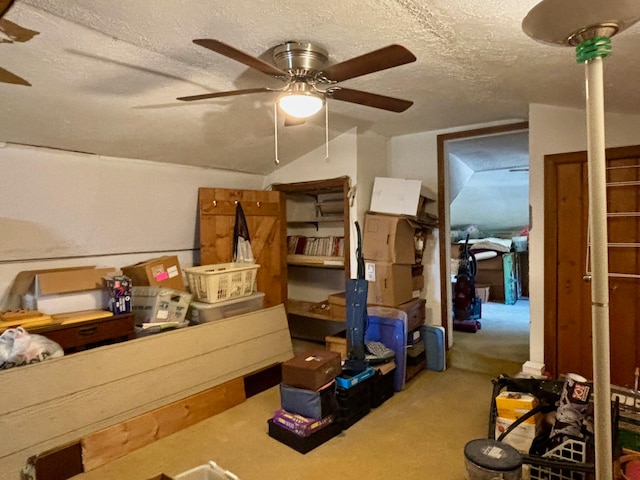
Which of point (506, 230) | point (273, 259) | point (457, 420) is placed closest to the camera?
point (457, 420)

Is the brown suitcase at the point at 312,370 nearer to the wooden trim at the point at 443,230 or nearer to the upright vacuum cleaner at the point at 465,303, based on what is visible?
the wooden trim at the point at 443,230

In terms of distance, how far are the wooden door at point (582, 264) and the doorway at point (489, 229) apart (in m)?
0.67

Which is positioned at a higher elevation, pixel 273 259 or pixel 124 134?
pixel 124 134

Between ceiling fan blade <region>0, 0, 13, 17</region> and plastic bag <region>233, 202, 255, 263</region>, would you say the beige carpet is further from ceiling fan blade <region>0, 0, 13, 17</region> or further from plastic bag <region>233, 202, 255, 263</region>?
ceiling fan blade <region>0, 0, 13, 17</region>

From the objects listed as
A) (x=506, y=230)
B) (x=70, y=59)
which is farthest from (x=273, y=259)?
(x=506, y=230)

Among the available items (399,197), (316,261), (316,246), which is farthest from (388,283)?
(316,246)

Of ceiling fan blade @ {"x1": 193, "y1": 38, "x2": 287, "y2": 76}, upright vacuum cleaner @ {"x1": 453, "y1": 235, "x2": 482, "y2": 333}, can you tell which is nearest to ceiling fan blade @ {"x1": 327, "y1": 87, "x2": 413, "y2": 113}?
ceiling fan blade @ {"x1": 193, "y1": 38, "x2": 287, "y2": 76}

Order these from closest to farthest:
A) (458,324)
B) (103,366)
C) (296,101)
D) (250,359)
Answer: (296,101), (103,366), (250,359), (458,324)

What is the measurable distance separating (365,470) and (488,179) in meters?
5.03

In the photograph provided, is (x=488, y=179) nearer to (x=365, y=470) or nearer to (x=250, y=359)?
(x=250, y=359)

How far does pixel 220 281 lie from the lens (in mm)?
3338

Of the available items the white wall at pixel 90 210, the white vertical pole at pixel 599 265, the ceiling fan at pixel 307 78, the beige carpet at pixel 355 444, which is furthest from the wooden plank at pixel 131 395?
the white vertical pole at pixel 599 265

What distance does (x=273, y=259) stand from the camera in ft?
14.0

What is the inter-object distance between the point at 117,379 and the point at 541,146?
11.3 feet
